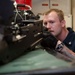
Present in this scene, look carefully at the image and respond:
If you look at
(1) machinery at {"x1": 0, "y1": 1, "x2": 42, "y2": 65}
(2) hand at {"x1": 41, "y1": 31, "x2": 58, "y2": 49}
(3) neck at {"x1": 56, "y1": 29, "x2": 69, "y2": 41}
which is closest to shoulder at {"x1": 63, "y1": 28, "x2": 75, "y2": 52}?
(3) neck at {"x1": 56, "y1": 29, "x2": 69, "y2": 41}

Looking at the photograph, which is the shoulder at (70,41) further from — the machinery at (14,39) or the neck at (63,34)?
the machinery at (14,39)

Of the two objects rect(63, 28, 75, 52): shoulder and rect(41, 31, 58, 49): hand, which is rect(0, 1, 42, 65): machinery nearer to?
rect(41, 31, 58, 49): hand

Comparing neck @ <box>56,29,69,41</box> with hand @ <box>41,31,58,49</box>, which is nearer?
hand @ <box>41,31,58,49</box>

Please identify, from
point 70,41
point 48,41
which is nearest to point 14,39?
point 48,41

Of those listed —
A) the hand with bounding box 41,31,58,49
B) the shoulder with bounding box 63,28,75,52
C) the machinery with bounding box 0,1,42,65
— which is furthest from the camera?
the shoulder with bounding box 63,28,75,52

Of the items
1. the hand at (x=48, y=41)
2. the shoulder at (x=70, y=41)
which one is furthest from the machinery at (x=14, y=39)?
the shoulder at (x=70, y=41)

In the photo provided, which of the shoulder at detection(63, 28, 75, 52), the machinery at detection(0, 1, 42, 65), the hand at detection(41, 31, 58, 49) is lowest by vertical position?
the shoulder at detection(63, 28, 75, 52)

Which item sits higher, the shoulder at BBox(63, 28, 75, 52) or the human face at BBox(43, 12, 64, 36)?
the human face at BBox(43, 12, 64, 36)

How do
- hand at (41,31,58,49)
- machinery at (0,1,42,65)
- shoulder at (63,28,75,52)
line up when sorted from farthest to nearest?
shoulder at (63,28,75,52) < hand at (41,31,58,49) < machinery at (0,1,42,65)

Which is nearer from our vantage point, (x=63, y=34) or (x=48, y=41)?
(x=48, y=41)

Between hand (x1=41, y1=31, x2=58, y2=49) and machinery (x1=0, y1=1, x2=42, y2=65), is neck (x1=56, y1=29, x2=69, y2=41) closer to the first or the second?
hand (x1=41, y1=31, x2=58, y2=49)

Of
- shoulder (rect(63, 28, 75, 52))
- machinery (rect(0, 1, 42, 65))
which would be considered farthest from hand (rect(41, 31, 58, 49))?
shoulder (rect(63, 28, 75, 52))

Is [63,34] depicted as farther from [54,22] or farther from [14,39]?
[14,39]

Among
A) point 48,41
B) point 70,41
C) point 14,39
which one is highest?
point 14,39
